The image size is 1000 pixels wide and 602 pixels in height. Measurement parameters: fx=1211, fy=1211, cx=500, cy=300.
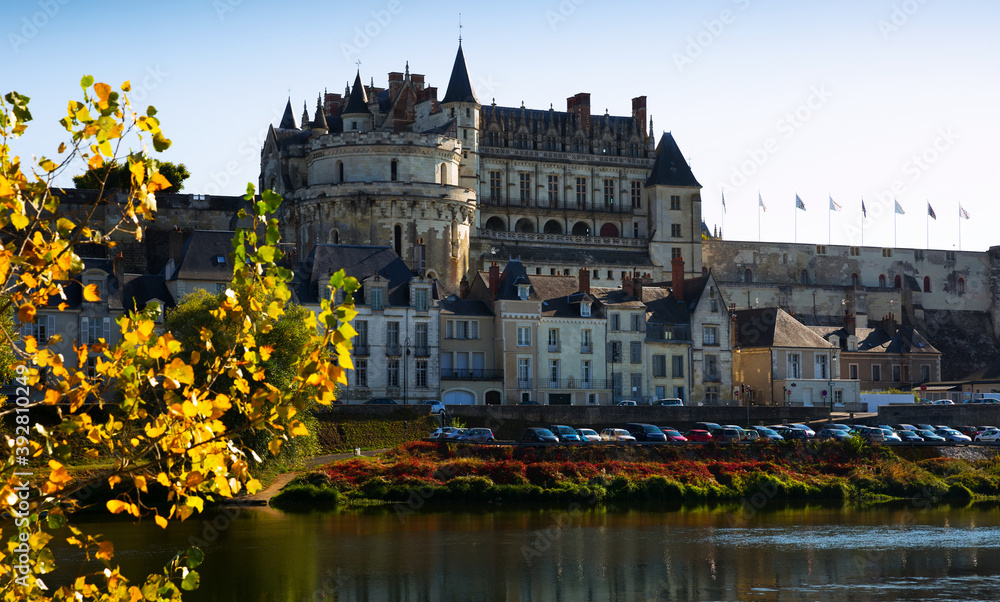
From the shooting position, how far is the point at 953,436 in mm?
48312

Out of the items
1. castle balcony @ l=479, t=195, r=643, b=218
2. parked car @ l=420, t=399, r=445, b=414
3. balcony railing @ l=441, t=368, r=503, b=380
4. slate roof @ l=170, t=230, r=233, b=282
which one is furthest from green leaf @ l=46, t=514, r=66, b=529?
castle balcony @ l=479, t=195, r=643, b=218

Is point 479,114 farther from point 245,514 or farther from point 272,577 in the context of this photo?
point 272,577

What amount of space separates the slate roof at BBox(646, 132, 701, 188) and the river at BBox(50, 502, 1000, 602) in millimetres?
47265

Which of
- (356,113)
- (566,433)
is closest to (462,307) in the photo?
(566,433)

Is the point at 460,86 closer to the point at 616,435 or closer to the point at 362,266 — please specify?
the point at 362,266

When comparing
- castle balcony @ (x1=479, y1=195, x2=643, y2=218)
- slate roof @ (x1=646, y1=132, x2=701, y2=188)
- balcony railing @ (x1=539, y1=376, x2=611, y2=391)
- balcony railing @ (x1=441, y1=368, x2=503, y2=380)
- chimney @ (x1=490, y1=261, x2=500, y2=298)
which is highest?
slate roof @ (x1=646, y1=132, x2=701, y2=188)

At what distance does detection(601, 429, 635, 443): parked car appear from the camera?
4356cm

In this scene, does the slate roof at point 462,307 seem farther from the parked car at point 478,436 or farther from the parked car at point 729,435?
the parked car at point 729,435

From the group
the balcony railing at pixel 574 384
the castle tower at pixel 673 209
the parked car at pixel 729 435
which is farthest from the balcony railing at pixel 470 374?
the castle tower at pixel 673 209

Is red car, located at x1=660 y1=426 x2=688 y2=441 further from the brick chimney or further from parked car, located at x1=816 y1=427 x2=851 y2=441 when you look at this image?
the brick chimney

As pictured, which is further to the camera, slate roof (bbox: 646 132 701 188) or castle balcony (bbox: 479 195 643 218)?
slate roof (bbox: 646 132 701 188)

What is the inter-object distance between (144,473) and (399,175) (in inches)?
2293

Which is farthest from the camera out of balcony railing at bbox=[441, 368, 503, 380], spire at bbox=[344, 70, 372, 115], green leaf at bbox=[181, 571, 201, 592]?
spire at bbox=[344, 70, 372, 115]

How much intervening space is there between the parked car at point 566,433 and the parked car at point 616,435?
3.48 feet
